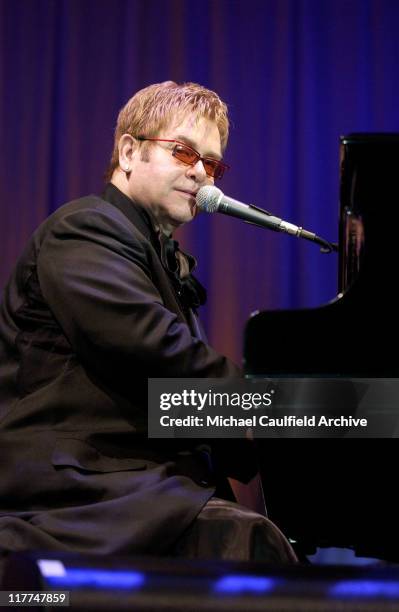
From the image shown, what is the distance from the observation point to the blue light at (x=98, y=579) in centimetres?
104

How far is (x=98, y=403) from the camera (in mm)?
1760

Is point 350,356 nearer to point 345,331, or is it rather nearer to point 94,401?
point 345,331

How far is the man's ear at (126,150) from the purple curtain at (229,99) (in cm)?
112

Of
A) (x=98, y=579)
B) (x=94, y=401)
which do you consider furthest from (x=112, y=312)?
(x=98, y=579)

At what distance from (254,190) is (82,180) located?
688 millimetres

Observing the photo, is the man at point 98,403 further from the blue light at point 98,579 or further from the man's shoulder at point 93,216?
the blue light at point 98,579

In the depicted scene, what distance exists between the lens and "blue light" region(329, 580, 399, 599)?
3.40 ft

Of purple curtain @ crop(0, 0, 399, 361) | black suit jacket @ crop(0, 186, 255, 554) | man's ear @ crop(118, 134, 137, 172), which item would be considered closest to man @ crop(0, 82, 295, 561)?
black suit jacket @ crop(0, 186, 255, 554)

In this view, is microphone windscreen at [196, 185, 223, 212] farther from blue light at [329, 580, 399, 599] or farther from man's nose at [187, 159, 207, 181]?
blue light at [329, 580, 399, 599]

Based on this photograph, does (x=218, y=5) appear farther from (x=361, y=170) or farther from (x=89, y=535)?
(x=89, y=535)

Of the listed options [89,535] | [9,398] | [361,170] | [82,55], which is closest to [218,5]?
[82,55]

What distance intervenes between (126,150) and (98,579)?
4.33ft

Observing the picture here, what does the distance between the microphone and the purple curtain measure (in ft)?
4.10

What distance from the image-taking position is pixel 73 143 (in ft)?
10.7
